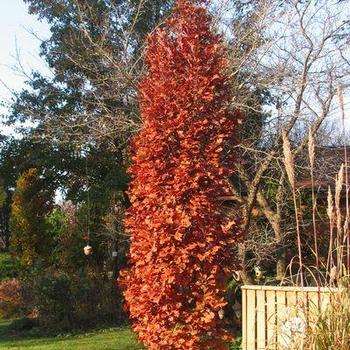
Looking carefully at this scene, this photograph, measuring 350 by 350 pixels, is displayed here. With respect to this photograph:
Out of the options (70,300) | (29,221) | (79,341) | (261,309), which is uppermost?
(29,221)

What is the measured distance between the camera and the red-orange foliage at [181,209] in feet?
20.0

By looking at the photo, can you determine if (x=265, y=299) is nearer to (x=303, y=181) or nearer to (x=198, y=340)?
(x=198, y=340)

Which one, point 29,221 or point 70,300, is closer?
point 70,300

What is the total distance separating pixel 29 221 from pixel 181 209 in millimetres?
13738

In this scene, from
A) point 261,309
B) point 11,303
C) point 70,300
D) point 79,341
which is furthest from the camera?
point 11,303

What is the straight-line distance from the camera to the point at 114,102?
12.9 meters

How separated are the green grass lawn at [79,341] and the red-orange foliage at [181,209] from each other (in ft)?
12.4

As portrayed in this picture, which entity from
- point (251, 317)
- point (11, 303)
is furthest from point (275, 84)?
point (11, 303)

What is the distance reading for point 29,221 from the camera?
1902 cm

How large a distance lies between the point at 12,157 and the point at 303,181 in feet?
32.2

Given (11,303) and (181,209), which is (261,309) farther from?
(11,303)

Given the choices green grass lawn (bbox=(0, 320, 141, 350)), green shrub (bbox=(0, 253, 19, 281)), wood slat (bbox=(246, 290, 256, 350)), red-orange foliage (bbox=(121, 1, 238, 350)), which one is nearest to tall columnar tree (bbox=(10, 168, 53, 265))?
green shrub (bbox=(0, 253, 19, 281))

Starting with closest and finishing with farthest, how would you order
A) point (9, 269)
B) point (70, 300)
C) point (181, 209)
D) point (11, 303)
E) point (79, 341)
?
point (181, 209)
point (79, 341)
point (70, 300)
point (11, 303)
point (9, 269)

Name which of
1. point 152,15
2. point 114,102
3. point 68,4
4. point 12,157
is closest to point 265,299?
point 114,102
